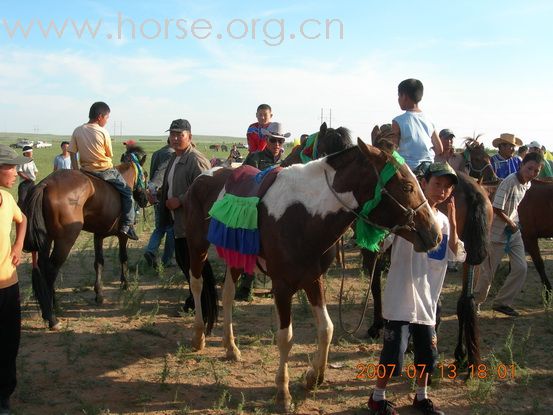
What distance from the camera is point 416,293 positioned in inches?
143

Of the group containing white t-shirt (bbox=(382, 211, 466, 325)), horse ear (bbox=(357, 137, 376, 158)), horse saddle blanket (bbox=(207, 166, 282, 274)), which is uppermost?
horse ear (bbox=(357, 137, 376, 158))

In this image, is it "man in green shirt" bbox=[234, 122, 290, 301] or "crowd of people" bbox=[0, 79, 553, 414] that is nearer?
"crowd of people" bbox=[0, 79, 553, 414]

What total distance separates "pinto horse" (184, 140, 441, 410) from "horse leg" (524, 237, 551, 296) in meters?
4.45

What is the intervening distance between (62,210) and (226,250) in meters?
3.05

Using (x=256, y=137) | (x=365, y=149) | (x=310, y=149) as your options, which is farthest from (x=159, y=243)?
(x=365, y=149)

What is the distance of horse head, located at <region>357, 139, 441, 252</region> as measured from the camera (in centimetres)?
337

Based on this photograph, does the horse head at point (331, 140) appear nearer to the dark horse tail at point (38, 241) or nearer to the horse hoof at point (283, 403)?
the horse hoof at point (283, 403)

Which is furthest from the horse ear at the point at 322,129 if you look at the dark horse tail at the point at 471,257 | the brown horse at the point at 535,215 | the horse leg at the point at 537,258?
the horse leg at the point at 537,258

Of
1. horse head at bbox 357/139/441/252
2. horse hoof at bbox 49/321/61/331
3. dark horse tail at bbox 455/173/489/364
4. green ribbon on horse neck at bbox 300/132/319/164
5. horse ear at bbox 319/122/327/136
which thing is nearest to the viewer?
horse head at bbox 357/139/441/252

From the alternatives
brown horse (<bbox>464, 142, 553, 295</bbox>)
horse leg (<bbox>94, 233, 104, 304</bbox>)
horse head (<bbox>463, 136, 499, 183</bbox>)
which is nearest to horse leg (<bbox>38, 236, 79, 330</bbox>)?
horse leg (<bbox>94, 233, 104, 304</bbox>)

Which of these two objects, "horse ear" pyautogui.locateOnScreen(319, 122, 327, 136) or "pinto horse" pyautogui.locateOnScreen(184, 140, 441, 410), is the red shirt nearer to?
"horse ear" pyautogui.locateOnScreen(319, 122, 327, 136)

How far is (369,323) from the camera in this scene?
609 centimetres

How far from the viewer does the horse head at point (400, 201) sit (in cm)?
337

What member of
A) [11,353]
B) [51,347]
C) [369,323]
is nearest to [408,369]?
[369,323]
